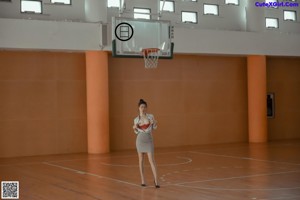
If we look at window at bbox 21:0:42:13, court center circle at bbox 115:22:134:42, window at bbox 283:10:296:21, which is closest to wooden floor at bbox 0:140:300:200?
court center circle at bbox 115:22:134:42

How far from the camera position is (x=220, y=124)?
2409 centimetres

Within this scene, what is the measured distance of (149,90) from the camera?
22.4 m

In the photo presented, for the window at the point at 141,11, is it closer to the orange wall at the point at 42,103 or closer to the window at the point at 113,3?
the window at the point at 113,3

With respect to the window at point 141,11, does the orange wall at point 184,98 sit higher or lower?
lower

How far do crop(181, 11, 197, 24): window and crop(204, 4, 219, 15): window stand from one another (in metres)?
0.64

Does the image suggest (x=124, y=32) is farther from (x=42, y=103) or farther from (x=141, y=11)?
(x=42, y=103)

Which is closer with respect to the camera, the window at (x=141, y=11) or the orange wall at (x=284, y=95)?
the window at (x=141, y=11)

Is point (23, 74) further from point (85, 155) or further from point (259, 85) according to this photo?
point (259, 85)

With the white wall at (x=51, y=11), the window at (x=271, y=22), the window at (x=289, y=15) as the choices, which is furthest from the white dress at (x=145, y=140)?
the window at (x=289, y=15)

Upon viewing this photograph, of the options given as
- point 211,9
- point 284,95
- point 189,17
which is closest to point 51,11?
point 189,17

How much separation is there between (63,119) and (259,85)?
29.3 feet

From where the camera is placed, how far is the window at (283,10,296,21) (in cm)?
2550

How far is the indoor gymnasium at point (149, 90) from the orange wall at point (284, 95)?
0.17 ft

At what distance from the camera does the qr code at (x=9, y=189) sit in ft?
35.4
